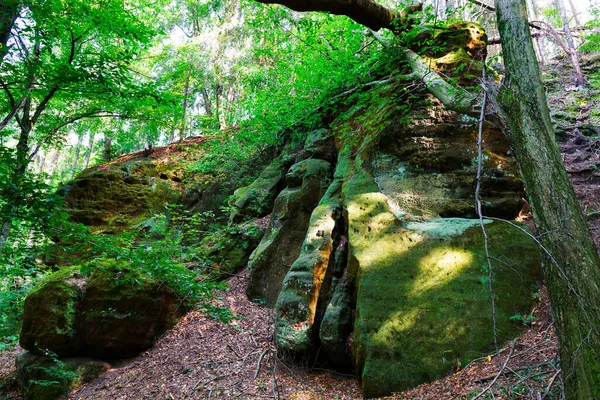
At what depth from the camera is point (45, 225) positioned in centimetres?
393

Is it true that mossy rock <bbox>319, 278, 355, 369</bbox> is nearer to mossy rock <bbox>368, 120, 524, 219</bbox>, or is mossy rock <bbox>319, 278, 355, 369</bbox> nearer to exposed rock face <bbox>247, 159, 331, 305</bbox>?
mossy rock <bbox>368, 120, 524, 219</bbox>

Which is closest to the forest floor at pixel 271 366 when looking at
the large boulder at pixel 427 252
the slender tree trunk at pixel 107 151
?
the large boulder at pixel 427 252

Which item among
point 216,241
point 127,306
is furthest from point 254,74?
point 127,306

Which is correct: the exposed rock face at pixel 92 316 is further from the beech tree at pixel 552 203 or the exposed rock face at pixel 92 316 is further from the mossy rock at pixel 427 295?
the beech tree at pixel 552 203

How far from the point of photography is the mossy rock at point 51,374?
22.4 ft

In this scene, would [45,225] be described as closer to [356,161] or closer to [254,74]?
[356,161]

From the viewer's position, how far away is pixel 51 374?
6.80 meters

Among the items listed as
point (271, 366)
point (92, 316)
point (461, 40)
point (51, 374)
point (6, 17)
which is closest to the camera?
point (6, 17)

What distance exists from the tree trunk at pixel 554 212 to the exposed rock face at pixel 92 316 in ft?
22.7

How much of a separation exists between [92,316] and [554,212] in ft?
27.7

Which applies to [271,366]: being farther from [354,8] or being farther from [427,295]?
[354,8]

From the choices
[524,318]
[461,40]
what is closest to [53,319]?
[524,318]

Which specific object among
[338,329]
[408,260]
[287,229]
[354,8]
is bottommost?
[338,329]

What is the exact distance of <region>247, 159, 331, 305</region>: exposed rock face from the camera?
28.9ft
